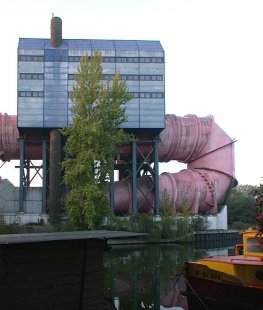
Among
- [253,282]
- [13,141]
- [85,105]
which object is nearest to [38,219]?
[13,141]

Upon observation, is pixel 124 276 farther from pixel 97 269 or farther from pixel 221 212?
pixel 221 212

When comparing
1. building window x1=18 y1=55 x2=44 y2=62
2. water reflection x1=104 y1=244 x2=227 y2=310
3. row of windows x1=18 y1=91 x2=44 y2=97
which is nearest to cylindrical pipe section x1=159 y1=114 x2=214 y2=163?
row of windows x1=18 y1=91 x2=44 y2=97

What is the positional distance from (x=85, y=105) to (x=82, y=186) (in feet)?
27.6

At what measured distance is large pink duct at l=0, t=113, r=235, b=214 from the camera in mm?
64812

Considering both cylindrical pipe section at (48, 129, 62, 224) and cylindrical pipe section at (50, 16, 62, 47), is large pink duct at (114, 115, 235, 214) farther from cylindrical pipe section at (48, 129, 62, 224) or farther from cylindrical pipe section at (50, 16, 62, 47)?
cylindrical pipe section at (50, 16, 62, 47)

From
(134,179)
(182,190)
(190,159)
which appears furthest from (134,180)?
(190,159)

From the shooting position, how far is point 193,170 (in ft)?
224

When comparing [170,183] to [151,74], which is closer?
[151,74]

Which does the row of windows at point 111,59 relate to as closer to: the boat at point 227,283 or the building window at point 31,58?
the building window at point 31,58

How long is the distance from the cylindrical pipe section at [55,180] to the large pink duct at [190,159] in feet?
18.2

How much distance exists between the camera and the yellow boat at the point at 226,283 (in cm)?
1647

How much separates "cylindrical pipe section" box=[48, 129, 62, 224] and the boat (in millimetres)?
39917

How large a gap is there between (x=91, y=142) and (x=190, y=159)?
2342 centimetres

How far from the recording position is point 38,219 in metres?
59.3
